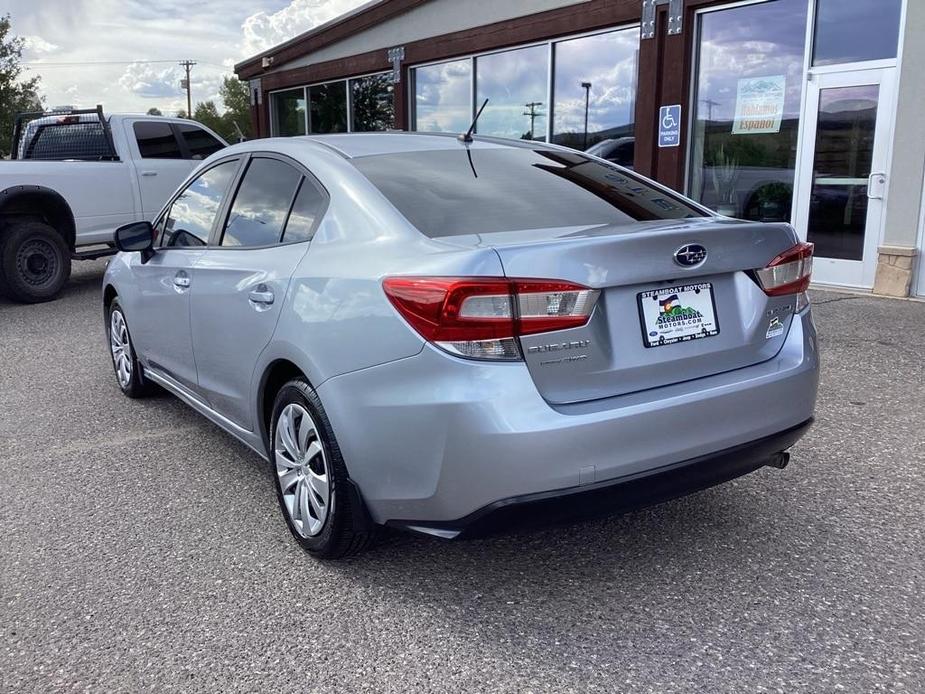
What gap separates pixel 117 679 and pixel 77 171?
8248mm

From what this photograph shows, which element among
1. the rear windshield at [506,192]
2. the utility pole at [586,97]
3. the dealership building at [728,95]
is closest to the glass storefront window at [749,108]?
the dealership building at [728,95]

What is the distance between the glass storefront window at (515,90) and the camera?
11898 mm

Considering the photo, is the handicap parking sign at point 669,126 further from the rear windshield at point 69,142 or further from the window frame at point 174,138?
the rear windshield at point 69,142

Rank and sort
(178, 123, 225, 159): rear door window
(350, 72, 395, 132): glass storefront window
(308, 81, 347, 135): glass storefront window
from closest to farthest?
(178, 123, 225, 159): rear door window → (350, 72, 395, 132): glass storefront window → (308, 81, 347, 135): glass storefront window

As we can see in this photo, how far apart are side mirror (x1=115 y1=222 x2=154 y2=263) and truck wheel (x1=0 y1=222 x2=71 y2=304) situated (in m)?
5.52

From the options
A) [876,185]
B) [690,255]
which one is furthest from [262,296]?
[876,185]

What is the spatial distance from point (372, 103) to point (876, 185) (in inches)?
379

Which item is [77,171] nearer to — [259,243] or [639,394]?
[259,243]

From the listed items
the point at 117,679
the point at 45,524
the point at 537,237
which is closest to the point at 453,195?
the point at 537,237

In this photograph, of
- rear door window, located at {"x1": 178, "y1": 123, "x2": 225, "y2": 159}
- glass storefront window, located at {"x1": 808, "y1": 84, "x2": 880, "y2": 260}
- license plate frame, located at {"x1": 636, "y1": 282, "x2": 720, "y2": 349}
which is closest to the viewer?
license plate frame, located at {"x1": 636, "y1": 282, "x2": 720, "y2": 349}

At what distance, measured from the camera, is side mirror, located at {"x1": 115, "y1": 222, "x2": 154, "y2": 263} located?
4.33 m

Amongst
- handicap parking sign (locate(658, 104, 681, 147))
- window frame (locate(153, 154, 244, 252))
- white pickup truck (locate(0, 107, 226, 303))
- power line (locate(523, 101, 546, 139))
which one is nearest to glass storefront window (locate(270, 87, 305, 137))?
power line (locate(523, 101, 546, 139))

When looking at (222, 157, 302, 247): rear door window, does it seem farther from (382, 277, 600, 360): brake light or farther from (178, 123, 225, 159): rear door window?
(178, 123, 225, 159): rear door window

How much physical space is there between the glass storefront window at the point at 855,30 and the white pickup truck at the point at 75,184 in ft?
23.4
